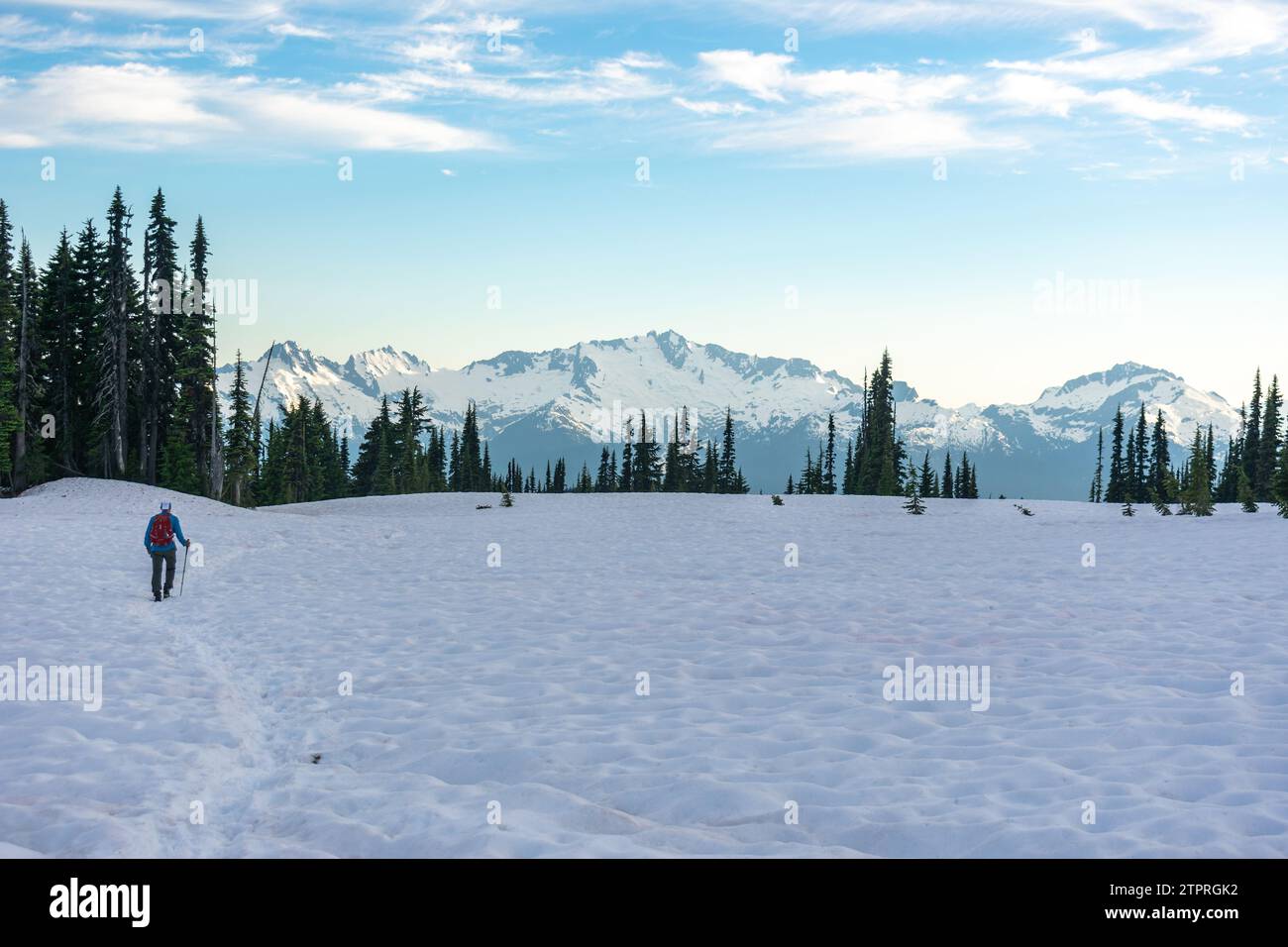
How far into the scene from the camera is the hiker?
20734 mm

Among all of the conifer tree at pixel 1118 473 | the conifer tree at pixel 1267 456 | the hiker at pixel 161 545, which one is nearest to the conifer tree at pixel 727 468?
the conifer tree at pixel 1118 473

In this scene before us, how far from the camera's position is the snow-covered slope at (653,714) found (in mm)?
7781

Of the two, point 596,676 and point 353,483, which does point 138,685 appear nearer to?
point 596,676

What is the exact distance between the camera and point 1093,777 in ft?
28.4

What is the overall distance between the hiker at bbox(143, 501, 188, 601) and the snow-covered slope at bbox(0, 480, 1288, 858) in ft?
2.43

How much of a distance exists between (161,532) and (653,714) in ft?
48.7

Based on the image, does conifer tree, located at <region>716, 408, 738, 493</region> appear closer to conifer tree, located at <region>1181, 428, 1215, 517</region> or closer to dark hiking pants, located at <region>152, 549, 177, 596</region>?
conifer tree, located at <region>1181, 428, 1215, 517</region>

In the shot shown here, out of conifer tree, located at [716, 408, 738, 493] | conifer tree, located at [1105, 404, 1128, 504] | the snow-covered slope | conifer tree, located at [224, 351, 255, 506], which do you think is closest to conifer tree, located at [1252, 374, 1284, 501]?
conifer tree, located at [1105, 404, 1128, 504]

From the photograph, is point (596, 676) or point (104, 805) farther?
point (596, 676)

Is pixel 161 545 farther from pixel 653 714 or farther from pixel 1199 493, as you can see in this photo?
pixel 1199 493

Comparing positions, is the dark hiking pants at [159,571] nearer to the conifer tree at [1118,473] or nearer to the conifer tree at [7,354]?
the conifer tree at [7,354]
